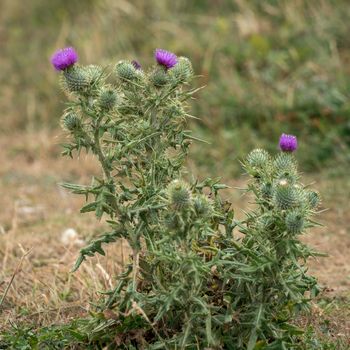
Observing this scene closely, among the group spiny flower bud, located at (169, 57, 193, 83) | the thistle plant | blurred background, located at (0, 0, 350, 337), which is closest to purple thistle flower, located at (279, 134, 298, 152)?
the thistle plant

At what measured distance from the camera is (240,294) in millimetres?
2791

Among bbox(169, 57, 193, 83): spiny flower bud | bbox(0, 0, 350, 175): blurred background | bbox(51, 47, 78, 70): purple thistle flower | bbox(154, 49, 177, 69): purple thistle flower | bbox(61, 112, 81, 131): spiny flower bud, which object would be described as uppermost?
bbox(51, 47, 78, 70): purple thistle flower

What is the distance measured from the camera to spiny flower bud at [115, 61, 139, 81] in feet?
9.44

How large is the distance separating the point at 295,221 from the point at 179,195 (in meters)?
0.40

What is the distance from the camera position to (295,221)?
256cm

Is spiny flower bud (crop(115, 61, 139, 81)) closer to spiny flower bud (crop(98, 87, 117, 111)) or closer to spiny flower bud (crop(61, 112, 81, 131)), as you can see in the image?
spiny flower bud (crop(98, 87, 117, 111))

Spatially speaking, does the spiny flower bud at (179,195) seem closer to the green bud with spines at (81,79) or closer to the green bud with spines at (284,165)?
the green bud with spines at (284,165)

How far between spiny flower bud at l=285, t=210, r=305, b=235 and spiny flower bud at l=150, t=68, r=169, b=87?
72 centimetres

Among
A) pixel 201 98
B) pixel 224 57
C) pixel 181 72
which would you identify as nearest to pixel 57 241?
pixel 181 72

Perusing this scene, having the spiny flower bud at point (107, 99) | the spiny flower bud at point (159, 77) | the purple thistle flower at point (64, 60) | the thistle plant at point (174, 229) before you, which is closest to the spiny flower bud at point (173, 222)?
the thistle plant at point (174, 229)

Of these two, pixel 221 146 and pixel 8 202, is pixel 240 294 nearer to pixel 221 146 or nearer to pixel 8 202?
pixel 8 202

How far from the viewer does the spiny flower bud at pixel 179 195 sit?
2510 millimetres

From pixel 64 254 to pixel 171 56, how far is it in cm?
183

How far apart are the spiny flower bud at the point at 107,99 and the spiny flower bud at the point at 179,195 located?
424 mm
